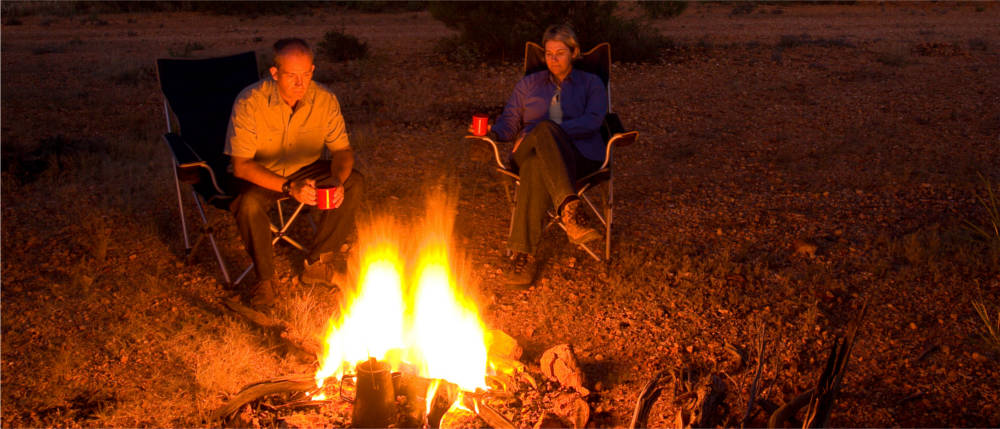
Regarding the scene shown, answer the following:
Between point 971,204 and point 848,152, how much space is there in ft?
3.95

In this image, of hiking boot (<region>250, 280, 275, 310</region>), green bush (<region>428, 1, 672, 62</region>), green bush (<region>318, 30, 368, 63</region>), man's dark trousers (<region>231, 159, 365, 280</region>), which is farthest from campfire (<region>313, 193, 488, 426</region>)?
green bush (<region>318, 30, 368, 63</region>)

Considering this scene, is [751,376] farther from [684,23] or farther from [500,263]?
[684,23]

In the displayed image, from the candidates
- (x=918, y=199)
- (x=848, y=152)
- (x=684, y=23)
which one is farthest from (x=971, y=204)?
(x=684, y=23)

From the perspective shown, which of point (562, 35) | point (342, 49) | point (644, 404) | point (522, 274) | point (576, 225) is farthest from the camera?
point (342, 49)

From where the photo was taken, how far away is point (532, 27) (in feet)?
31.1

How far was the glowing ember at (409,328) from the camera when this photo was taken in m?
2.78

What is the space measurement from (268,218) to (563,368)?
162 cm

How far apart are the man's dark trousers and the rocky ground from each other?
25cm

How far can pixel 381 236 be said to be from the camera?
13.9 feet

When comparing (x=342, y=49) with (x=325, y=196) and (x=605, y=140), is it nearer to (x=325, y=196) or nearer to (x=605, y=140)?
(x=605, y=140)

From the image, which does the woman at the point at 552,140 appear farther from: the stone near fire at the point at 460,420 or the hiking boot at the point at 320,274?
the stone near fire at the point at 460,420

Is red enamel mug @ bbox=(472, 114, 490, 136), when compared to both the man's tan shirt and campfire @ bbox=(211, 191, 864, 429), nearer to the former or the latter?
the man's tan shirt

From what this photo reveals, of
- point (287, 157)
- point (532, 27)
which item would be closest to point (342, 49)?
point (532, 27)

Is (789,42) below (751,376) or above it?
above
